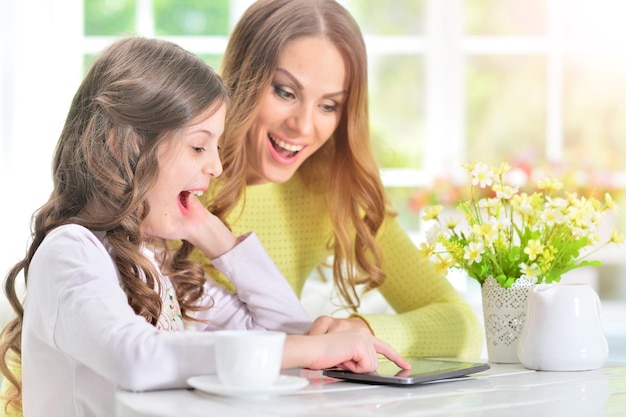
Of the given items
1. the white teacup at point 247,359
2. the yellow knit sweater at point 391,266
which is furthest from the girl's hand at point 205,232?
the white teacup at point 247,359

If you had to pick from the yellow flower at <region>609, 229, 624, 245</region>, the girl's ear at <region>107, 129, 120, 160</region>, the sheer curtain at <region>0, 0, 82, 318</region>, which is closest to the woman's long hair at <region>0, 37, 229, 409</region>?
the girl's ear at <region>107, 129, 120, 160</region>

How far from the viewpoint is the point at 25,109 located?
3.86 meters

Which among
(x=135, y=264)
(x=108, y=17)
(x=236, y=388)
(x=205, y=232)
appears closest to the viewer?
(x=236, y=388)

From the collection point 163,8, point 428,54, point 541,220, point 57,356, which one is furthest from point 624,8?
point 57,356

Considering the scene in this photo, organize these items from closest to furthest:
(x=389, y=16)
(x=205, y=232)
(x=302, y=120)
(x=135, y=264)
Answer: (x=135, y=264) → (x=205, y=232) → (x=302, y=120) → (x=389, y=16)

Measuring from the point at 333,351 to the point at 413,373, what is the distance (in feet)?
0.43

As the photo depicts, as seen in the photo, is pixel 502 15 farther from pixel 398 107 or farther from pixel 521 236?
pixel 521 236

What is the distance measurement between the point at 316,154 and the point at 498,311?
75 centimetres

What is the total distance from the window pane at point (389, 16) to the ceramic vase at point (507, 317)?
3.38m

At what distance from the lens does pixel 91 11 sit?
461 centimetres

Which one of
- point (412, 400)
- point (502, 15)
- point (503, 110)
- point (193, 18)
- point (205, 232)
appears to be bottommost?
point (412, 400)

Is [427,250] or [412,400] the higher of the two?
[427,250]

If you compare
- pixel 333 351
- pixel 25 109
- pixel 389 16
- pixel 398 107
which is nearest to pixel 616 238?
pixel 333 351

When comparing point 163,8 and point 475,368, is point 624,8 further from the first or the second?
point 475,368
